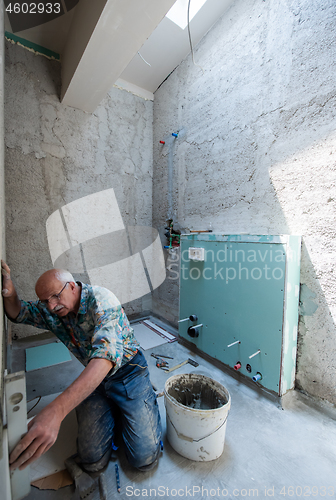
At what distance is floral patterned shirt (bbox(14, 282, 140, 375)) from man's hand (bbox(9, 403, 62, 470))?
215 millimetres

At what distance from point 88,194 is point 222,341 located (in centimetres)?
201

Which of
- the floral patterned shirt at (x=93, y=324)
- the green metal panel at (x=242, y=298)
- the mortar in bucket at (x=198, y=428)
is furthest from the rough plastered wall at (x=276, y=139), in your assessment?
the floral patterned shirt at (x=93, y=324)

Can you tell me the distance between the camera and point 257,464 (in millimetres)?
1115

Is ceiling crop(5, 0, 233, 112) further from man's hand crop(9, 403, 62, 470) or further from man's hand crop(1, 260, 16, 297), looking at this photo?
man's hand crop(9, 403, 62, 470)

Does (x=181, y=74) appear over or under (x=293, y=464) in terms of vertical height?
over

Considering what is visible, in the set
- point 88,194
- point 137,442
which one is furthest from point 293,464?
point 88,194

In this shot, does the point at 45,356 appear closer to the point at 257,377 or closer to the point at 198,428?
the point at 198,428

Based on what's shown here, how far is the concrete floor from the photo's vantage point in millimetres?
998

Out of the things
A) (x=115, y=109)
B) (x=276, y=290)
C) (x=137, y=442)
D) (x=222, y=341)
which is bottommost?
(x=137, y=442)

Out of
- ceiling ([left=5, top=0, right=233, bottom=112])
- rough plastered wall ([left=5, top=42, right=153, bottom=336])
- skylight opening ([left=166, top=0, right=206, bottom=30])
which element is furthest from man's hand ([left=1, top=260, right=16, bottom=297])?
skylight opening ([left=166, top=0, right=206, bottom=30])

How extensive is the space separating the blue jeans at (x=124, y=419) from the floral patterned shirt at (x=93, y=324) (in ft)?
0.43

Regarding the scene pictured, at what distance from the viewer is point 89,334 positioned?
115cm

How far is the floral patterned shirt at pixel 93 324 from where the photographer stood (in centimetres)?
90

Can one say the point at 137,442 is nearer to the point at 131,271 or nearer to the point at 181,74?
the point at 131,271
